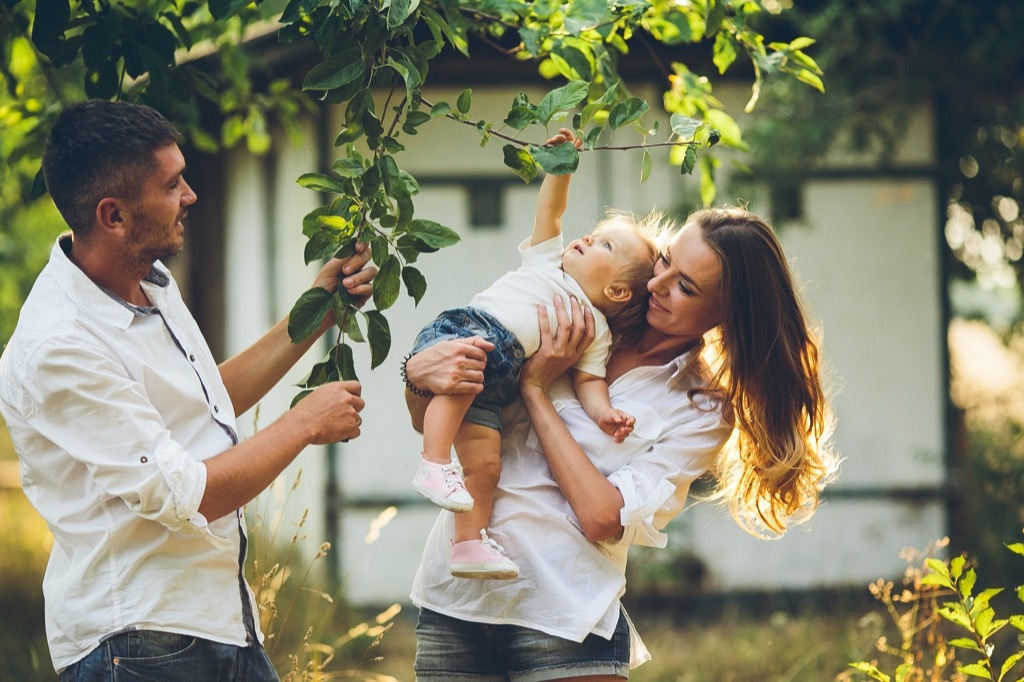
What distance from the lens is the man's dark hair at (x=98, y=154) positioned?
2.24m

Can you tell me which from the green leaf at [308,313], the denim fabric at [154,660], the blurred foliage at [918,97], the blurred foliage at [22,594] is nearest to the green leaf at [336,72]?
the green leaf at [308,313]

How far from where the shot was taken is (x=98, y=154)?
7.37ft

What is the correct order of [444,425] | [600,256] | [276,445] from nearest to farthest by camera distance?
[276,445], [444,425], [600,256]

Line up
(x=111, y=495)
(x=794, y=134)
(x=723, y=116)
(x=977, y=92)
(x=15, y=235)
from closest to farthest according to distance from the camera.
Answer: (x=111, y=495), (x=723, y=116), (x=794, y=134), (x=977, y=92), (x=15, y=235)

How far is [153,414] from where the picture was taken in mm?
2139

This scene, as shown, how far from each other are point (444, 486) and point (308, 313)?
469mm

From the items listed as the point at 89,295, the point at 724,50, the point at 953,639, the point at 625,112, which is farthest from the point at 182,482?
the point at 953,639

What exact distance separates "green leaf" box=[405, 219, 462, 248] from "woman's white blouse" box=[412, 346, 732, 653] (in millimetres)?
446

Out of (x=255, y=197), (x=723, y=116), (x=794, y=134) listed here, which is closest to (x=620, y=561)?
(x=723, y=116)

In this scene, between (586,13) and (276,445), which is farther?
(586,13)

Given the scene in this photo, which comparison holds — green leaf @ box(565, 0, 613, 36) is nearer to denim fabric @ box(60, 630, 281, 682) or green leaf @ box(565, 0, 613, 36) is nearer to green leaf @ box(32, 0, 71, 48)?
green leaf @ box(32, 0, 71, 48)

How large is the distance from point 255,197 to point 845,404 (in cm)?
374

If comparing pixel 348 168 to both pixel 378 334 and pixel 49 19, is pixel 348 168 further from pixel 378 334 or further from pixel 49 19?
pixel 49 19

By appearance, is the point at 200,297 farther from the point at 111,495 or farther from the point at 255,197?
the point at 111,495
